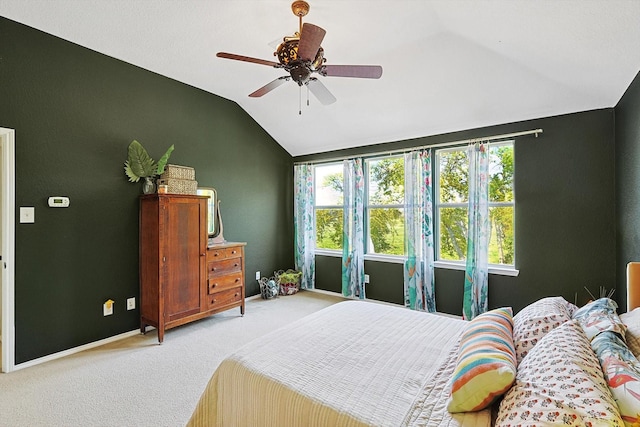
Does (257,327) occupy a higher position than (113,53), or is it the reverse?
(113,53)

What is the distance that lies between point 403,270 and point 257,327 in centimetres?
208

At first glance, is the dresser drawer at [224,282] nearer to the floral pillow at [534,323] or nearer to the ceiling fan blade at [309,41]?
the ceiling fan blade at [309,41]

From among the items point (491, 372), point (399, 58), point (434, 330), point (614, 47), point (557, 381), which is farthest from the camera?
point (399, 58)

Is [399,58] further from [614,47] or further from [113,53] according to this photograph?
[113,53]

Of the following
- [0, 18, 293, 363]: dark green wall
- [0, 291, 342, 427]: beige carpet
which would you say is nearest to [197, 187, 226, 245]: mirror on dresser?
[0, 18, 293, 363]: dark green wall

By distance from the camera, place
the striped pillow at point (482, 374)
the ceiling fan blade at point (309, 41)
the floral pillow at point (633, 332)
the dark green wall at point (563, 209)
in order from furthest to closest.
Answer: the dark green wall at point (563, 209), the ceiling fan blade at point (309, 41), the floral pillow at point (633, 332), the striped pillow at point (482, 374)

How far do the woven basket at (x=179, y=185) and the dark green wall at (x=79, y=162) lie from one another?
1.47 feet

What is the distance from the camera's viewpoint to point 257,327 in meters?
3.59

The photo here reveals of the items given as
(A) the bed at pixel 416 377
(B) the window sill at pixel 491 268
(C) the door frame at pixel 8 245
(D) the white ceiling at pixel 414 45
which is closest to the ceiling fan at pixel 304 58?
(D) the white ceiling at pixel 414 45

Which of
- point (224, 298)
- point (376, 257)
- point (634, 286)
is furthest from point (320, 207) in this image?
point (634, 286)

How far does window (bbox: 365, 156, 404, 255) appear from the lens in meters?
4.46

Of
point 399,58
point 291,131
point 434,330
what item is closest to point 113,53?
point 291,131

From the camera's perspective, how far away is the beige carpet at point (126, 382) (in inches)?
80.5

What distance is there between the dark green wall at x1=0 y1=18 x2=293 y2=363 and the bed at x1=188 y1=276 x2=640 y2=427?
222 centimetres
